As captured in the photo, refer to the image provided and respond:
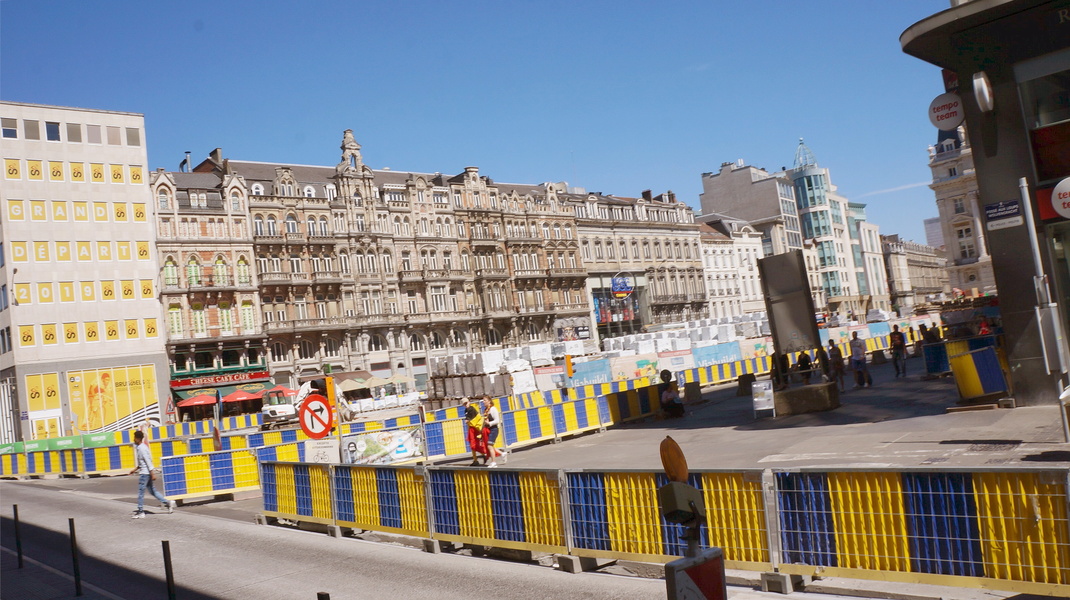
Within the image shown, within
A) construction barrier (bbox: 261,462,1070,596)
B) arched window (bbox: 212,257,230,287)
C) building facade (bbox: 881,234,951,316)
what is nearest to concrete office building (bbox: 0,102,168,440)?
arched window (bbox: 212,257,230,287)

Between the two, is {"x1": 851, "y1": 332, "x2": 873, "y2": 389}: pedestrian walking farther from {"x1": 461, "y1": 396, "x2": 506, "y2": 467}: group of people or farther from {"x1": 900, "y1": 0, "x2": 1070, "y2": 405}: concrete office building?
{"x1": 461, "y1": 396, "x2": 506, "y2": 467}: group of people

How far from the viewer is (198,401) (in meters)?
57.3

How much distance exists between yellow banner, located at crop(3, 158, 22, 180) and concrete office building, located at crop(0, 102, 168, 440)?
0.06 meters

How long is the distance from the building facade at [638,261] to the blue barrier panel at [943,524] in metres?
78.5

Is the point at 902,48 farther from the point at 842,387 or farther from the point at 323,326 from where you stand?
the point at 323,326

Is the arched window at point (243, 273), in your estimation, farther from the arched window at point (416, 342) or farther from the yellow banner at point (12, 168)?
the yellow banner at point (12, 168)

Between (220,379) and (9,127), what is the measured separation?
20.1 metres

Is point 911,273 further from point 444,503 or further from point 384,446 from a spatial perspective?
point 444,503

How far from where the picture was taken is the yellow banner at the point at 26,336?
177 feet

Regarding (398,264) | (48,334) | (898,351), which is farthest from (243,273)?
(898,351)

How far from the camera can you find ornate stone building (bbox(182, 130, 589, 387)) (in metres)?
64.8

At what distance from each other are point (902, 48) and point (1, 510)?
23072mm

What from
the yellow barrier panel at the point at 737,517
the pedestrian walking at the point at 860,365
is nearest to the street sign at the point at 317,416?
the yellow barrier panel at the point at 737,517

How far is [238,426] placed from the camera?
51219 mm
